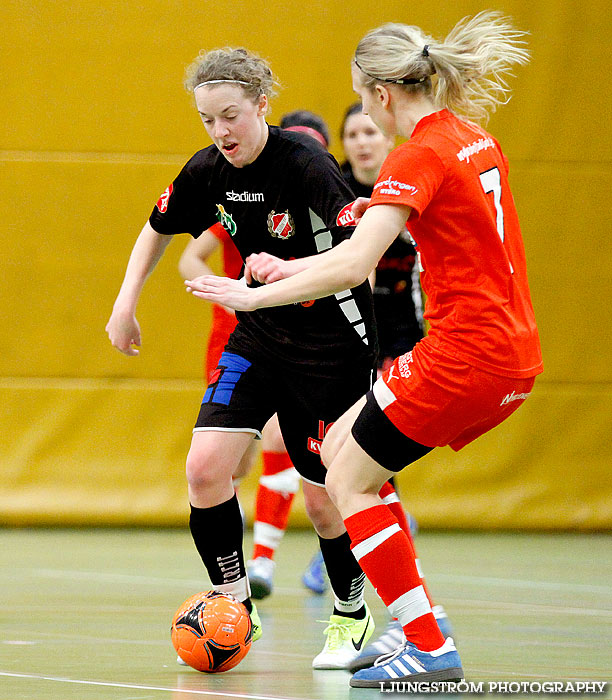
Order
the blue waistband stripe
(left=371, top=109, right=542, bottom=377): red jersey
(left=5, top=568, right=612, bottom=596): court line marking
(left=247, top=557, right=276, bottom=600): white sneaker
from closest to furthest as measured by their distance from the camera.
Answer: (left=371, top=109, right=542, bottom=377): red jersey, the blue waistband stripe, (left=247, top=557, right=276, bottom=600): white sneaker, (left=5, top=568, right=612, bottom=596): court line marking

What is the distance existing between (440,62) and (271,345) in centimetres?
104

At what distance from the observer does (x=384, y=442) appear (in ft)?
9.73

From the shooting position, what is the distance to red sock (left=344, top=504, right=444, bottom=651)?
298 centimetres

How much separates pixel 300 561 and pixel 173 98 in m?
2.78

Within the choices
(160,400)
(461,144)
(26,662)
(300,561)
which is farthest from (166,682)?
(160,400)

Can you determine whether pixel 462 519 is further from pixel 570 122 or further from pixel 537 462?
pixel 570 122

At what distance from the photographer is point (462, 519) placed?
7.07 m

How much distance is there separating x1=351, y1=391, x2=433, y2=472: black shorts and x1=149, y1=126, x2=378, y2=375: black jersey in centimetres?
63

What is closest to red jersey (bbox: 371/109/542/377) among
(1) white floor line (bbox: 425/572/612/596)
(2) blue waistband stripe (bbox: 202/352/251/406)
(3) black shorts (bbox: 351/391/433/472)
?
(3) black shorts (bbox: 351/391/433/472)

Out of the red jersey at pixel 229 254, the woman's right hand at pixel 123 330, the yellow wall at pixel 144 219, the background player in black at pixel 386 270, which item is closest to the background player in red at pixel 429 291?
the woman's right hand at pixel 123 330

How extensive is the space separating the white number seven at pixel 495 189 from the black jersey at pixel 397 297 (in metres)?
2.02

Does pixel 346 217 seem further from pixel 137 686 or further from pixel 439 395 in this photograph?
pixel 137 686

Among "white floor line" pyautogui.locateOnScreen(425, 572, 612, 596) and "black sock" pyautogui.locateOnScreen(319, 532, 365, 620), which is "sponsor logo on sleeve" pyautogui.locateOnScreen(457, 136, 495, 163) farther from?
"white floor line" pyautogui.locateOnScreen(425, 572, 612, 596)

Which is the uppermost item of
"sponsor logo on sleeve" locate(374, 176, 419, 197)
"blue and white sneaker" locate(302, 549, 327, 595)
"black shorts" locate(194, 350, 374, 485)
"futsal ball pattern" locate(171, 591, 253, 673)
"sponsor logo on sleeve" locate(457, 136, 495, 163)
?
"sponsor logo on sleeve" locate(457, 136, 495, 163)
